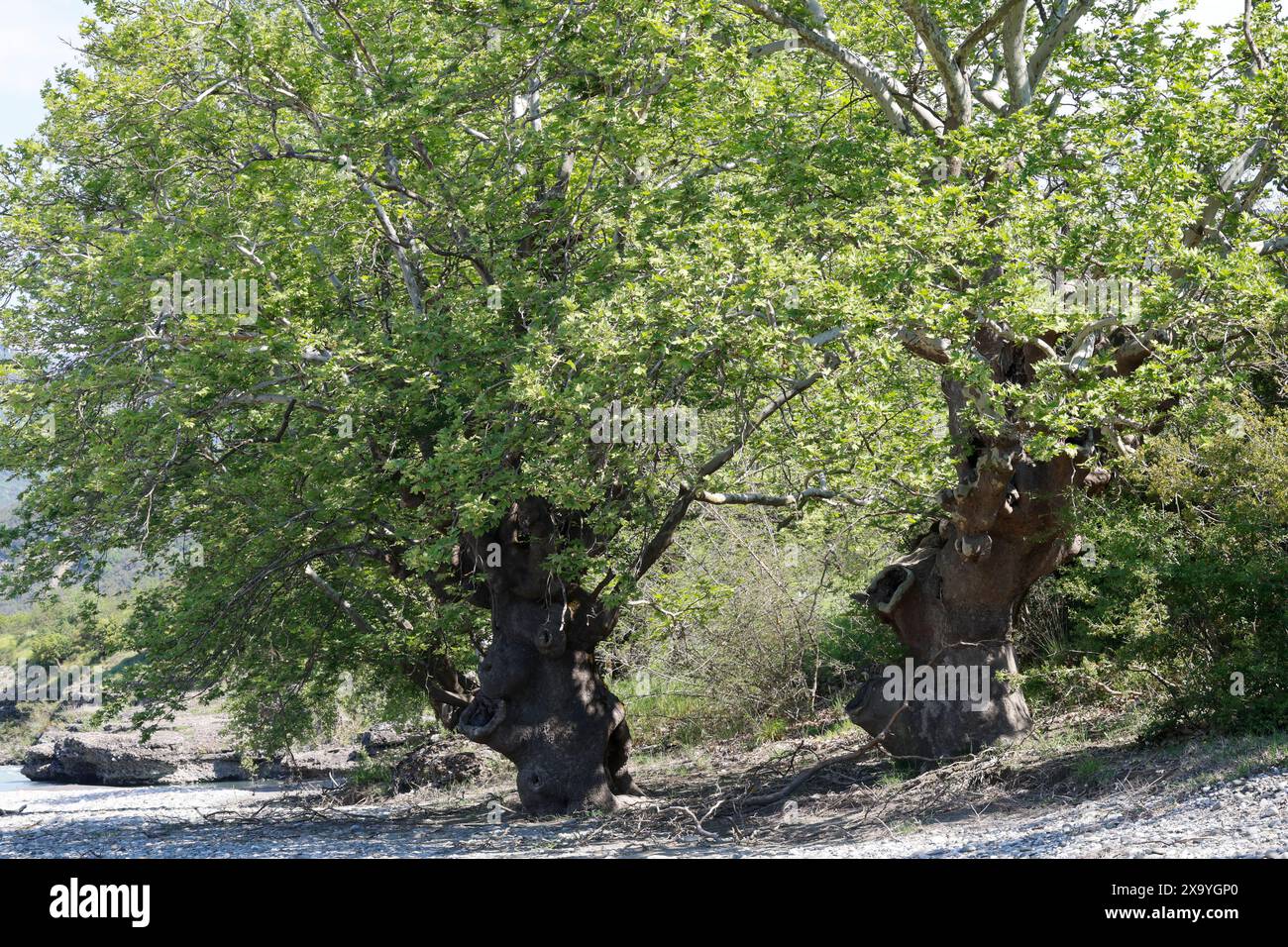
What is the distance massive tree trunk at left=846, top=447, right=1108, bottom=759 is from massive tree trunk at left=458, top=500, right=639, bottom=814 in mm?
3456

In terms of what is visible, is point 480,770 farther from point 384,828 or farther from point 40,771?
point 40,771

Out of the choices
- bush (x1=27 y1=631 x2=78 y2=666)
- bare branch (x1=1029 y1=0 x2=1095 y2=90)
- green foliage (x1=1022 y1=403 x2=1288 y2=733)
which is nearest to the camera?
green foliage (x1=1022 y1=403 x2=1288 y2=733)

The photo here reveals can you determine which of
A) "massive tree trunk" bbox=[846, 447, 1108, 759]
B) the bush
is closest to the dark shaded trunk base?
"massive tree trunk" bbox=[846, 447, 1108, 759]

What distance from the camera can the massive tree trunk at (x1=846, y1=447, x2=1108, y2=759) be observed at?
13461 millimetres

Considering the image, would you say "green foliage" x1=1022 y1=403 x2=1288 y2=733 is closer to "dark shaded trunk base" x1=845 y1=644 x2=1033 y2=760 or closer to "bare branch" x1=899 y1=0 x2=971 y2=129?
"dark shaded trunk base" x1=845 y1=644 x2=1033 y2=760

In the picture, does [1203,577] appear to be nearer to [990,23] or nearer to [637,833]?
[990,23]

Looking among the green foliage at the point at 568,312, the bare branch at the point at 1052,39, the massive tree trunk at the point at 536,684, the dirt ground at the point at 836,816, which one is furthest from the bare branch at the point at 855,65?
the dirt ground at the point at 836,816

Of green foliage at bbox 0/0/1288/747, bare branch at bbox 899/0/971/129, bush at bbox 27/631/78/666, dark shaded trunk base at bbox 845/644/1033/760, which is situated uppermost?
bare branch at bbox 899/0/971/129

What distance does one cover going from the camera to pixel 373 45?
14.6 metres

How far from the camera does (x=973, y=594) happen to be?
14.2 meters

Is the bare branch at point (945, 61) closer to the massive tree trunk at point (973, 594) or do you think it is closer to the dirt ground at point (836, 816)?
the massive tree trunk at point (973, 594)

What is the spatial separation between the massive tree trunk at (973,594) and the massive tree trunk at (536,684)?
3.46 metres

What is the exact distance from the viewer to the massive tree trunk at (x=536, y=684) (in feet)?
50.1

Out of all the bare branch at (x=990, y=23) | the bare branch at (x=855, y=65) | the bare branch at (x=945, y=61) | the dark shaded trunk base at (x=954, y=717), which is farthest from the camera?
the dark shaded trunk base at (x=954, y=717)
